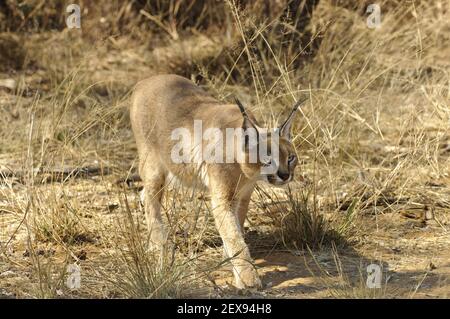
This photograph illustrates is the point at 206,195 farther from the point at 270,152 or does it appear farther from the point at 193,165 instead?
the point at 270,152

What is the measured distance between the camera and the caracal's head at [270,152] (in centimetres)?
470

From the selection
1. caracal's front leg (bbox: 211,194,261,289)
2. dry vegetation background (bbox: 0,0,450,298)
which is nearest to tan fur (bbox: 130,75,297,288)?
caracal's front leg (bbox: 211,194,261,289)

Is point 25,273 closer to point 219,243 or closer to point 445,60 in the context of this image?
point 219,243

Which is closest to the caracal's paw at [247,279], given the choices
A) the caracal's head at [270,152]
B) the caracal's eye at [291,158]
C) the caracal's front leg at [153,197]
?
the caracal's head at [270,152]

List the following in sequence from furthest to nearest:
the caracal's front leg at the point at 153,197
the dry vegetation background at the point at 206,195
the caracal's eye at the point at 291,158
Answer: the caracal's front leg at the point at 153,197 < the caracal's eye at the point at 291,158 < the dry vegetation background at the point at 206,195

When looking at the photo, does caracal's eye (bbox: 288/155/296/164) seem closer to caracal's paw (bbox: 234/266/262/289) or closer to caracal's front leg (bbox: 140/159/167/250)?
caracal's paw (bbox: 234/266/262/289)

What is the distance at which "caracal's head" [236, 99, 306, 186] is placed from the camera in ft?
15.4

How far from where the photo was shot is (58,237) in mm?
5180

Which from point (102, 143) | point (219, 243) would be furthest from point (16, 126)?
point (219, 243)

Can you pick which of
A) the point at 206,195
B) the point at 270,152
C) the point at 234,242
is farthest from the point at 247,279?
the point at 206,195

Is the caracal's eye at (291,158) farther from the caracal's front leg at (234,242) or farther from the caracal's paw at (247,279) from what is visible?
the caracal's paw at (247,279)

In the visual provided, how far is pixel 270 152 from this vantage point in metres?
4.72

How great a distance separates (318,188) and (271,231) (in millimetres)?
556
